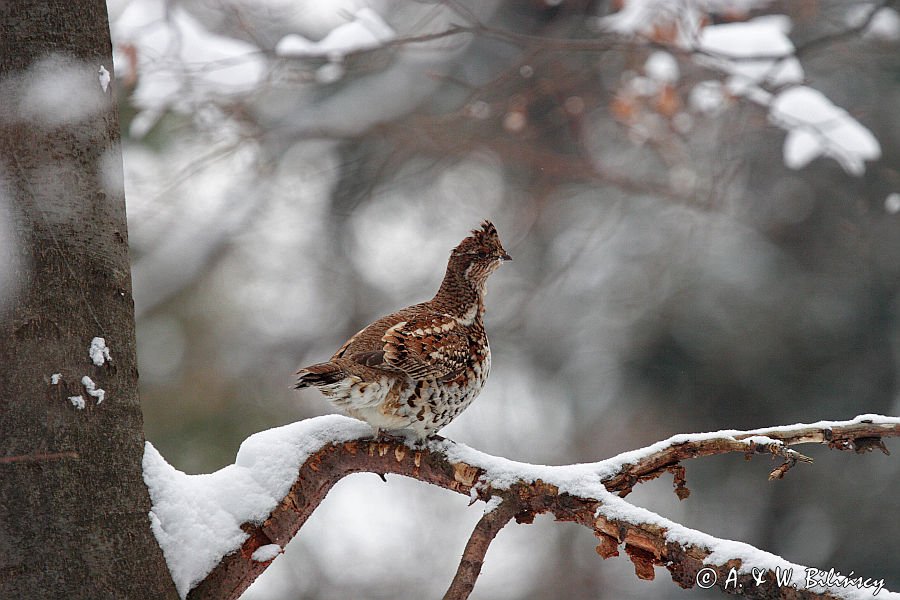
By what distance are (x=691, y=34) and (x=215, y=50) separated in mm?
2833

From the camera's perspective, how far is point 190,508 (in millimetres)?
2412

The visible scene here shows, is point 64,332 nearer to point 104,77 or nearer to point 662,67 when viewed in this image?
point 104,77

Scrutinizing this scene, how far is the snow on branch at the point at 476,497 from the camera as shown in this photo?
2007 millimetres

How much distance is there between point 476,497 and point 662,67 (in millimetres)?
4620

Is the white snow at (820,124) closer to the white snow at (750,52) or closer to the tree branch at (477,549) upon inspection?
the white snow at (750,52)

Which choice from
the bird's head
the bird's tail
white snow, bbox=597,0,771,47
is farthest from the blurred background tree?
the bird's tail

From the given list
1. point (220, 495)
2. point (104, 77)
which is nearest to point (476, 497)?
→ point (220, 495)

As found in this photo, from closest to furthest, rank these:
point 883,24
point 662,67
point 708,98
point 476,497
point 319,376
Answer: point 476,497
point 319,376
point 662,67
point 708,98
point 883,24

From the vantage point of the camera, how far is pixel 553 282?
8.14m

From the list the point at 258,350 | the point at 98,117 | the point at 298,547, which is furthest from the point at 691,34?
the point at 298,547

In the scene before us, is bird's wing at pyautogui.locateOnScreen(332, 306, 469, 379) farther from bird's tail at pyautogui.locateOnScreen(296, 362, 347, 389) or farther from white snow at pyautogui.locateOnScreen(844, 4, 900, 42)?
white snow at pyautogui.locateOnScreen(844, 4, 900, 42)

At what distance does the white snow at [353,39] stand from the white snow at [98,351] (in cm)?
344

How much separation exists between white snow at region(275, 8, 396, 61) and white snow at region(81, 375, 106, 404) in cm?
352

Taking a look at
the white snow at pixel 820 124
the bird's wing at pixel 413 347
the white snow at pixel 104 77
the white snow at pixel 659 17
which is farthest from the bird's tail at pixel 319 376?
the white snow at pixel 820 124
